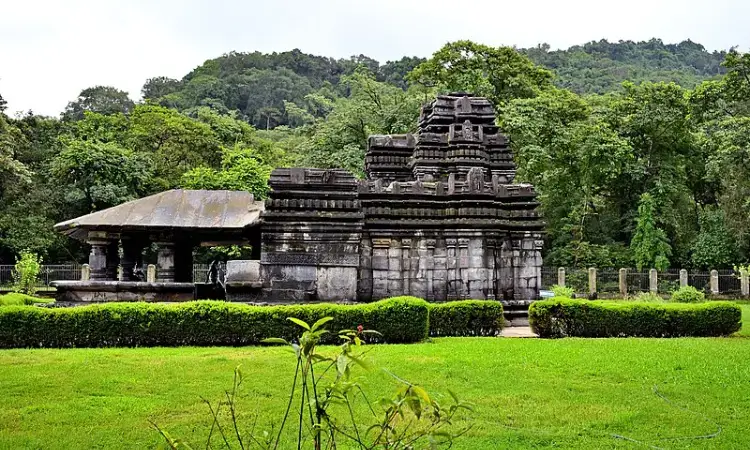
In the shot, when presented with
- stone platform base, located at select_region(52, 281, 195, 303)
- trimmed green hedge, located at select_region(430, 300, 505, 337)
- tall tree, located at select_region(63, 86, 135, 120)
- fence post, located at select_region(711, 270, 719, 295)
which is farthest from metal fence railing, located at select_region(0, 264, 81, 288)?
tall tree, located at select_region(63, 86, 135, 120)

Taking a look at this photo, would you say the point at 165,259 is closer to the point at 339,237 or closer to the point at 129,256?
the point at 129,256

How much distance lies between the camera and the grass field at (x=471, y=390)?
5992 mm

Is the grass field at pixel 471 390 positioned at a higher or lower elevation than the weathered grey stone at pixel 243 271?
lower

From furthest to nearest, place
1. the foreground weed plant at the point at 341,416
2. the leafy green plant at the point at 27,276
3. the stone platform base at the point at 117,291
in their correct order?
the leafy green plant at the point at 27,276 < the stone platform base at the point at 117,291 < the foreground weed plant at the point at 341,416

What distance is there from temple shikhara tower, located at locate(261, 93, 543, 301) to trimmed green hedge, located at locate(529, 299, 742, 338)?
217 centimetres

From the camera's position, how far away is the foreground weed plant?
2.71m

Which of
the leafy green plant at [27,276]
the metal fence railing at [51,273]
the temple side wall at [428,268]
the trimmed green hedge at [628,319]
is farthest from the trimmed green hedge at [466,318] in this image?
the metal fence railing at [51,273]

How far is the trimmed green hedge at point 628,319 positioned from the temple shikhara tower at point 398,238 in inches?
85.4

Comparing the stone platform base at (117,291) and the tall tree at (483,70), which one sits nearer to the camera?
the stone platform base at (117,291)

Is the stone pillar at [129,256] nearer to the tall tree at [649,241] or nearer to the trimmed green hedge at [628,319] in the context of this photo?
the trimmed green hedge at [628,319]

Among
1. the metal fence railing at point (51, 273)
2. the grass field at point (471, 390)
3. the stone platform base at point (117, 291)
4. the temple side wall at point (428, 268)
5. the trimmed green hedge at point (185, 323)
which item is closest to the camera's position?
the grass field at point (471, 390)

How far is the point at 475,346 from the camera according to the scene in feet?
36.0

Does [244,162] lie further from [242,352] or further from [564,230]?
[242,352]

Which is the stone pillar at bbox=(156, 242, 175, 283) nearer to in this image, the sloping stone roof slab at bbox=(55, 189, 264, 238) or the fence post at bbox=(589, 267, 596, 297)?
the sloping stone roof slab at bbox=(55, 189, 264, 238)
